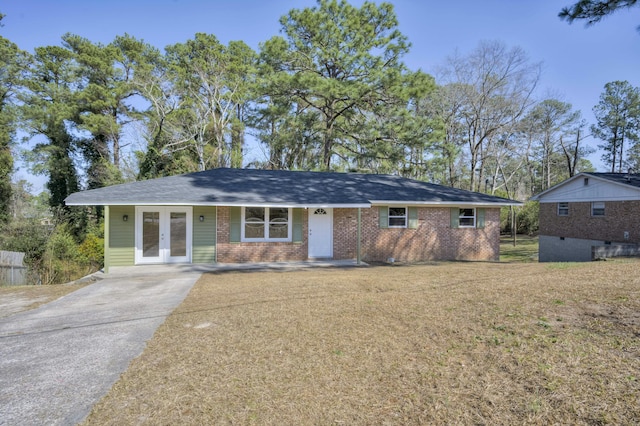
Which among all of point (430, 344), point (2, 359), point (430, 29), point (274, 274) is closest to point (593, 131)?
point (430, 29)

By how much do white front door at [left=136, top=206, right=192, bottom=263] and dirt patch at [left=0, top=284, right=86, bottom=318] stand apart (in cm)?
278

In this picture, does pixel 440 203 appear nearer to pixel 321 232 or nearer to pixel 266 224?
pixel 321 232

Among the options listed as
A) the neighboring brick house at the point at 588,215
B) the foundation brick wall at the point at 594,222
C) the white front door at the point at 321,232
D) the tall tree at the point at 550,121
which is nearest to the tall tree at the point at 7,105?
the white front door at the point at 321,232

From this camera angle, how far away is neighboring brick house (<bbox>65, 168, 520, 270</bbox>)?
1184cm

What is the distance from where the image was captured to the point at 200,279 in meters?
9.68

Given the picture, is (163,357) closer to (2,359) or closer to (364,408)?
(2,359)

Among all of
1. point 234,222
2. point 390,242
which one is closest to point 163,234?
point 234,222

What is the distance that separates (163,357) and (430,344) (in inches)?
127

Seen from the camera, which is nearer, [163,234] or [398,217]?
[163,234]

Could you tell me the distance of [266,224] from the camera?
13188mm

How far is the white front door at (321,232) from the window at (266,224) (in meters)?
0.93

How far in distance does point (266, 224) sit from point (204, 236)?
2.25 metres

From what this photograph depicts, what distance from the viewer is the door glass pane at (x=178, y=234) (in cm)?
1228

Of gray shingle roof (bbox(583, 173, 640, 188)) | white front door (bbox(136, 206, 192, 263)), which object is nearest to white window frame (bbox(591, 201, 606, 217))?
gray shingle roof (bbox(583, 173, 640, 188))
